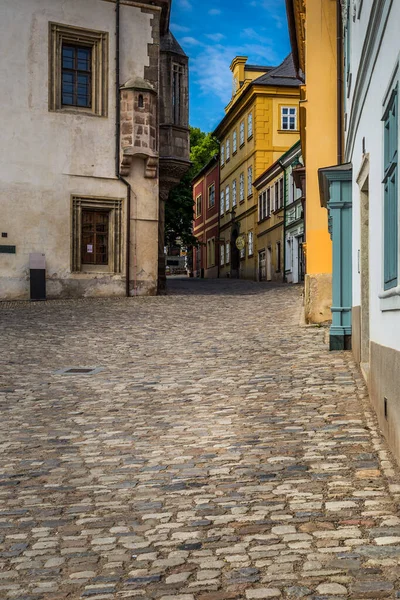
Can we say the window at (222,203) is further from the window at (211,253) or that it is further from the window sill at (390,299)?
the window sill at (390,299)

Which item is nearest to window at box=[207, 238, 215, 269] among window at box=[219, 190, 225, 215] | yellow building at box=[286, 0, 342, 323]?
window at box=[219, 190, 225, 215]

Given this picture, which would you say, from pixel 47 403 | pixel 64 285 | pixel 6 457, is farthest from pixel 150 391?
pixel 64 285

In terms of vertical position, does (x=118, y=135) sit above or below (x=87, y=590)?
above

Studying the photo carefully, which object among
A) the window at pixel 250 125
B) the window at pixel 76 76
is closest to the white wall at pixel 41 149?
the window at pixel 76 76

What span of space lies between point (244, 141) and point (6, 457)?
42.6 m

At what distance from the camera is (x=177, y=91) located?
26.5 metres

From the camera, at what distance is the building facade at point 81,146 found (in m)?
22.7

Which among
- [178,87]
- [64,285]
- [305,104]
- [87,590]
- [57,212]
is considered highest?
[178,87]

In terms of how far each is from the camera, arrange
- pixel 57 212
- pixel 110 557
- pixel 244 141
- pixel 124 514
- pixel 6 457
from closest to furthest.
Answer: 1. pixel 110 557
2. pixel 124 514
3. pixel 6 457
4. pixel 57 212
5. pixel 244 141

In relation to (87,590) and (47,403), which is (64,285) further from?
(87,590)

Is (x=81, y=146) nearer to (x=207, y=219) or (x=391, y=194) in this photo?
(x=391, y=194)

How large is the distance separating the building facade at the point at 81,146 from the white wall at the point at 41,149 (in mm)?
31

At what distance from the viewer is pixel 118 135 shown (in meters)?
23.9

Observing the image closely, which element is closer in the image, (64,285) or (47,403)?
(47,403)
